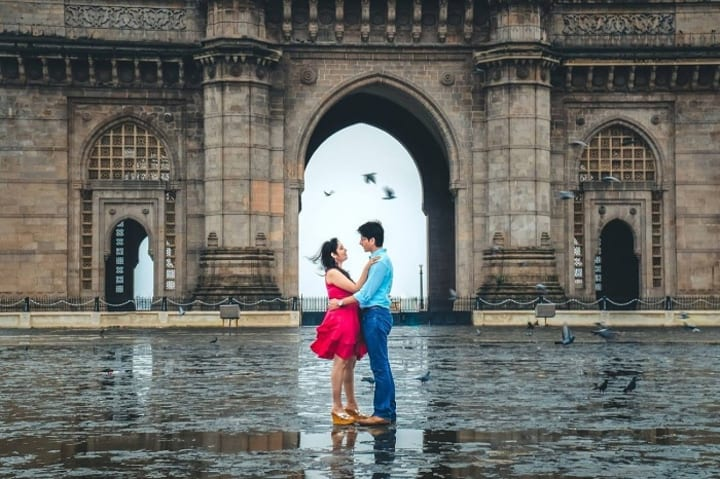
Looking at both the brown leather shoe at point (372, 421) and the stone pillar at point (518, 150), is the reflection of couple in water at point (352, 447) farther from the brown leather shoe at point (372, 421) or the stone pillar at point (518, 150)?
the stone pillar at point (518, 150)

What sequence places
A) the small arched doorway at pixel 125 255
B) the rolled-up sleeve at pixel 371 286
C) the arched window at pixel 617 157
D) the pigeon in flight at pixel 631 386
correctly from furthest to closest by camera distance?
the small arched doorway at pixel 125 255 → the arched window at pixel 617 157 → the pigeon in flight at pixel 631 386 → the rolled-up sleeve at pixel 371 286

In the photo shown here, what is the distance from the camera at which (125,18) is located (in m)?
41.3

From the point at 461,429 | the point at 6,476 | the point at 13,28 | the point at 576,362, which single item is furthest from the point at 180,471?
the point at 13,28

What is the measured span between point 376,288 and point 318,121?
30.4 meters

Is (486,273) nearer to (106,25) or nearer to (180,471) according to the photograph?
(106,25)

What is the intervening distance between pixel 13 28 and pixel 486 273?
1597 centimetres

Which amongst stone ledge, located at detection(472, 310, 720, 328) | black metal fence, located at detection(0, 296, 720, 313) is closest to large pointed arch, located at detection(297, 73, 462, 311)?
black metal fence, located at detection(0, 296, 720, 313)

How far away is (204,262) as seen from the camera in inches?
1587

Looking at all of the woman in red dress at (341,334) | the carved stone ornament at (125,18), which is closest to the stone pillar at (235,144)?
the carved stone ornament at (125,18)

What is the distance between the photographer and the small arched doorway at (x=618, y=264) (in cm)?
4566

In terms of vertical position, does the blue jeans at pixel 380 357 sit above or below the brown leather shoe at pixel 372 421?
above

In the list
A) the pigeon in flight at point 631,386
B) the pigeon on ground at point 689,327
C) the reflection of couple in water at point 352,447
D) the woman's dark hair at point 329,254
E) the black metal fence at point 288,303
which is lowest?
the reflection of couple in water at point 352,447

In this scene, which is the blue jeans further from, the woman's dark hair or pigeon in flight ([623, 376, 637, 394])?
pigeon in flight ([623, 376, 637, 394])

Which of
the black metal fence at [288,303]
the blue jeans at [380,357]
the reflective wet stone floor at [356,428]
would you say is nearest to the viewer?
the reflective wet stone floor at [356,428]
